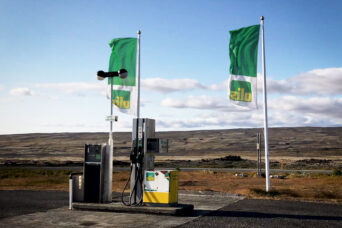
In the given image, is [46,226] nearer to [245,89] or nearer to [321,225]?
[321,225]

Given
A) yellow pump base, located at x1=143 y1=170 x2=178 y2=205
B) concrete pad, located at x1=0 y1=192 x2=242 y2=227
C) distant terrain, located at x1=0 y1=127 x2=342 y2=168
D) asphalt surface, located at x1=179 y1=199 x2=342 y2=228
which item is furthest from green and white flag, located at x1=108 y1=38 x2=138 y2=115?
distant terrain, located at x1=0 y1=127 x2=342 y2=168

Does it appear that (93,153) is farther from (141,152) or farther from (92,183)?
(141,152)

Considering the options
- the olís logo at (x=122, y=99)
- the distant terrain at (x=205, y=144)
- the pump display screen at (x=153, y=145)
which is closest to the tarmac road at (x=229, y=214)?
the pump display screen at (x=153, y=145)

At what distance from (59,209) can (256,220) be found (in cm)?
649

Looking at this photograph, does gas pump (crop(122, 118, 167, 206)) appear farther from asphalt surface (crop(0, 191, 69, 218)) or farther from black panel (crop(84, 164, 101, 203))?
asphalt surface (crop(0, 191, 69, 218))

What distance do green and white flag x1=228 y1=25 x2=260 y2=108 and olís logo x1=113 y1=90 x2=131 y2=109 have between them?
14.8 ft

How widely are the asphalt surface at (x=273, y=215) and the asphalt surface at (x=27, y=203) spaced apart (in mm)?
5757

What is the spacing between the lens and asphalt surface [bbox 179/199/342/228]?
10617 mm

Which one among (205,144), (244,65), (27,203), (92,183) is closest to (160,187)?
(92,183)

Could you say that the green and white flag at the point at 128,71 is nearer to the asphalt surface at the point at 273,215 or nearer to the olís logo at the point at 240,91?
the olís logo at the point at 240,91

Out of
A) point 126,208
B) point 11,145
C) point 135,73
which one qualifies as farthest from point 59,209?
point 11,145

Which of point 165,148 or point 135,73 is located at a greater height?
point 135,73

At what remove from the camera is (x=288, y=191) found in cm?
1739

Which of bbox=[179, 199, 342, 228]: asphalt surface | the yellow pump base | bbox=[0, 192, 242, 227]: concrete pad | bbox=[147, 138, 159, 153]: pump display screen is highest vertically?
bbox=[147, 138, 159, 153]: pump display screen
